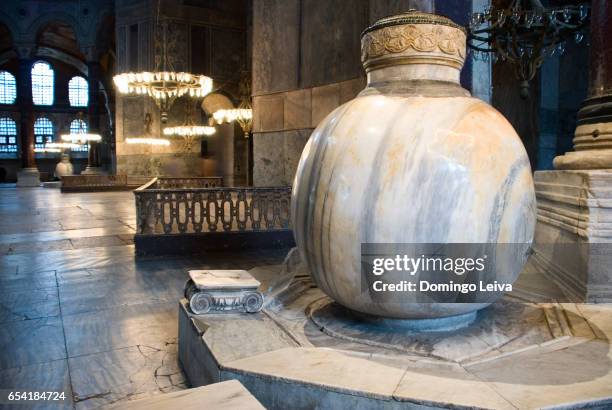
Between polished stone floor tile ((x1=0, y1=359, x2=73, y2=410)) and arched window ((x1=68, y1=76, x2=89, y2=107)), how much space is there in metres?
45.1

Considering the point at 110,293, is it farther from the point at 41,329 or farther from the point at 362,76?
the point at 362,76

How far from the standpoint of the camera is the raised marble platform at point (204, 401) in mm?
1749

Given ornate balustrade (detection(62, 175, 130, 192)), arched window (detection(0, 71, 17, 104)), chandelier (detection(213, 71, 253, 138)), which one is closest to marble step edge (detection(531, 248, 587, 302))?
chandelier (detection(213, 71, 253, 138))

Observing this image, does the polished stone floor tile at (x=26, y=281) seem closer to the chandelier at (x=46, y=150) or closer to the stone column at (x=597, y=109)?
the stone column at (x=597, y=109)

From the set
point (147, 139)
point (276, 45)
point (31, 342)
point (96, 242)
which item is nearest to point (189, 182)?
point (147, 139)

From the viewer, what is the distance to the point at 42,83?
42.6m

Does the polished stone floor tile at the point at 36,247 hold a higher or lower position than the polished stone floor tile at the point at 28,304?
lower

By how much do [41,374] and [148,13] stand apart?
21.3 m

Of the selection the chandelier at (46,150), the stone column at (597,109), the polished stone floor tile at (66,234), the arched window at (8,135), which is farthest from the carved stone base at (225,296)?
the arched window at (8,135)

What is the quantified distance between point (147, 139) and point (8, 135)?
26005 mm

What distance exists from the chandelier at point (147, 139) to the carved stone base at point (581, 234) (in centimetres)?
1968

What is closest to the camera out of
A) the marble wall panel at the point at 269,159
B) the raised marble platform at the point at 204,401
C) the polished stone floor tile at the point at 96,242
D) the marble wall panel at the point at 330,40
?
the raised marble platform at the point at 204,401

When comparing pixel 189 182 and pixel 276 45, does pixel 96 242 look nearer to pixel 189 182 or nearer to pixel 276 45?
pixel 276 45

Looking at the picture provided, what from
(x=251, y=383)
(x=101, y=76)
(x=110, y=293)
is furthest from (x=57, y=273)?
(x=101, y=76)
